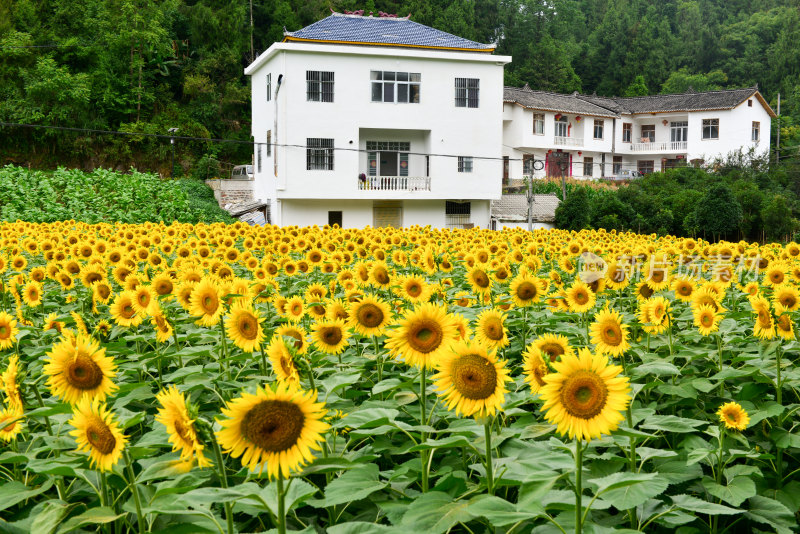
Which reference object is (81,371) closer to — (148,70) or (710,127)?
(148,70)

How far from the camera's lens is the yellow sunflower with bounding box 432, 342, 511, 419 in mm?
2250

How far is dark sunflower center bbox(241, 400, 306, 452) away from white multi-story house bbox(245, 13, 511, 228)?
1078 inches

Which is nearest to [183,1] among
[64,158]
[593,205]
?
[64,158]

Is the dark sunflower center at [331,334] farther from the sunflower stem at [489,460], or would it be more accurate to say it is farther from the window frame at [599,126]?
the window frame at [599,126]

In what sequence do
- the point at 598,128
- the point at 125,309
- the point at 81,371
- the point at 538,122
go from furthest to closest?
Answer: the point at 598,128 < the point at 538,122 < the point at 125,309 < the point at 81,371

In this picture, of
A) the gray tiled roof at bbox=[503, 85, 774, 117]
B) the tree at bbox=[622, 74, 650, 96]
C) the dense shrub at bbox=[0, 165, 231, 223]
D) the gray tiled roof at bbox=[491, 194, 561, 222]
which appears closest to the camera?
the dense shrub at bbox=[0, 165, 231, 223]

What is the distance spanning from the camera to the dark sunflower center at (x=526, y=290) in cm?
416

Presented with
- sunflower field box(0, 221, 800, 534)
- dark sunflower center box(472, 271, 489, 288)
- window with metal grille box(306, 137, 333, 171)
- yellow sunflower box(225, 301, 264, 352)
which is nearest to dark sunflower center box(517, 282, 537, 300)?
sunflower field box(0, 221, 800, 534)

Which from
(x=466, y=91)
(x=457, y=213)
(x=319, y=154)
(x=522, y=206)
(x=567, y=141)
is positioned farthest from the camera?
(x=567, y=141)

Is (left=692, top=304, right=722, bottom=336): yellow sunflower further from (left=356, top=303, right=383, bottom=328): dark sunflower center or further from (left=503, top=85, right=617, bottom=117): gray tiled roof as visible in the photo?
(left=503, top=85, right=617, bottom=117): gray tiled roof

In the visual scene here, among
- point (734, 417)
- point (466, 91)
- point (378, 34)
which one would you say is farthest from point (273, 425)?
point (378, 34)

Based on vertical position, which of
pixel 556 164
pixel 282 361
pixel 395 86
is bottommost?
pixel 282 361

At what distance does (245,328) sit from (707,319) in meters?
2.39

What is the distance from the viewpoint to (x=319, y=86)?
29.2 metres
